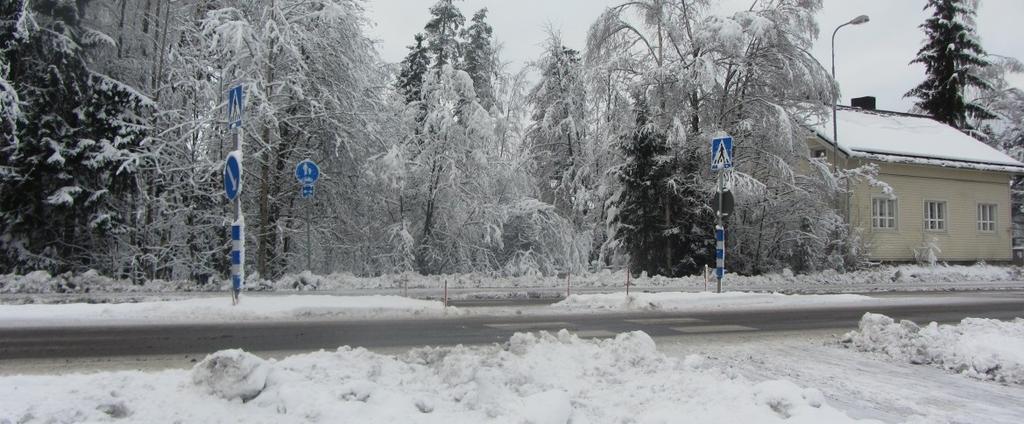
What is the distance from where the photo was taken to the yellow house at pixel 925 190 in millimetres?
31375

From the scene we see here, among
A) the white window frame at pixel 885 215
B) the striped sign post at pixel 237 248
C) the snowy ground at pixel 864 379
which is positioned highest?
the white window frame at pixel 885 215

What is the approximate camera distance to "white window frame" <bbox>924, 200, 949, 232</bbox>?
109 feet

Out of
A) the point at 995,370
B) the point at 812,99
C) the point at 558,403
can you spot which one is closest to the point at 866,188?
the point at 812,99

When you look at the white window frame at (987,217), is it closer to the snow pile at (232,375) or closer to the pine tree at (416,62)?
the pine tree at (416,62)

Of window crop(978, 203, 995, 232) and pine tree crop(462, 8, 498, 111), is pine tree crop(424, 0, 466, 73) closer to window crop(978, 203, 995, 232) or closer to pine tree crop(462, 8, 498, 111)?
pine tree crop(462, 8, 498, 111)

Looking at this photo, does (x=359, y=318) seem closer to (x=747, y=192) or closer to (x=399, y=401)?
(x=399, y=401)

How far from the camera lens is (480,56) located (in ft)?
130

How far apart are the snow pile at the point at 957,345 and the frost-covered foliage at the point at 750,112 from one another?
1328 centimetres

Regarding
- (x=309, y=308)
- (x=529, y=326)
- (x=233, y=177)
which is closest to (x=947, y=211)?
(x=529, y=326)

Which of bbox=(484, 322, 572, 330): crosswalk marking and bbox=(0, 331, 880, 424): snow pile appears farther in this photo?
bbox=(484, 322, 572, 330): crosswalk marking

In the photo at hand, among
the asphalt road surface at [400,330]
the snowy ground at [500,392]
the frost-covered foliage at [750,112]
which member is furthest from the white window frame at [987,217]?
the snowy ground at [500,392]

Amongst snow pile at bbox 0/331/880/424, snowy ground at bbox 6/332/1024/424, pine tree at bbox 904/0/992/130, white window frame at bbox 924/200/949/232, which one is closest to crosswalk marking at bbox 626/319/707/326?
snowy ground at bbox 6/332/1024/424

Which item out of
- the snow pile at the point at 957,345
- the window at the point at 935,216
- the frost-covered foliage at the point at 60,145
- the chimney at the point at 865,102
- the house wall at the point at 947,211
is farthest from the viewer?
the chimney at the point at 865,102

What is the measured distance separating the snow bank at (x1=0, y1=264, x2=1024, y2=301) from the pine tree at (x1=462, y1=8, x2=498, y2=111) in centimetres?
1616
